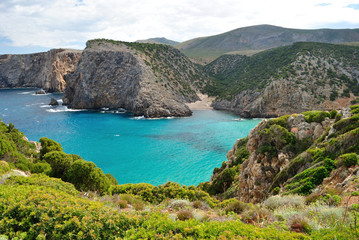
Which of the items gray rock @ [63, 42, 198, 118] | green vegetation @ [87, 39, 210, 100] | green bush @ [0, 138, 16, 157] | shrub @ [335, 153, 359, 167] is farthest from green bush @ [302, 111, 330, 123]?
green vegetation @ [87, 39, 210, 100]

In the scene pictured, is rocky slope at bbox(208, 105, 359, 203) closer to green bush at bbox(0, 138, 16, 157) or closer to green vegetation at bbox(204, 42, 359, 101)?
green bush at bbox(0, 138, 16, 157)

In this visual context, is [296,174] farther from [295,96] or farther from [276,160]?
[295,96]

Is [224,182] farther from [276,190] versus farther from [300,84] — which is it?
[300,84]

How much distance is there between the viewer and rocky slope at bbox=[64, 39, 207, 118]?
76.6 metres

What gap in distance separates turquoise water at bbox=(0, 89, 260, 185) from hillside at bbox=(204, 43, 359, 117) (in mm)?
9242

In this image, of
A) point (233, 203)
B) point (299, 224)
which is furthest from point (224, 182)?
point (299, 224)

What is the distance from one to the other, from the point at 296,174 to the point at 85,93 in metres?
85.2

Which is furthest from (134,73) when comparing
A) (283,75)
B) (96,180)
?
(96,180)

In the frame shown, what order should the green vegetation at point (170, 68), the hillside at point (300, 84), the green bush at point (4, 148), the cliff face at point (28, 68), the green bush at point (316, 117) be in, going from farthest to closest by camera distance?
the cliff face at point (28, 68), the green vegetation at point (170, 68), the hillside at point (300, 84), the green bush at point (4, 148), the green bush at point (316, 117)

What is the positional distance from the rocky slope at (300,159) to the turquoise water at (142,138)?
13564 millimetres

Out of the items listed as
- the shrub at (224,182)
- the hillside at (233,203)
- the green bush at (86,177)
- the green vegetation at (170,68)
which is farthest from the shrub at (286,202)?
the green vegetation at (170,68)

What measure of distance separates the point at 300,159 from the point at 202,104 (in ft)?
257

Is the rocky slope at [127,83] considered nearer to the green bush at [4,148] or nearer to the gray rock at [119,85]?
the gray rock at [119,85]

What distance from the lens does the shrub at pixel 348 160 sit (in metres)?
11.5
